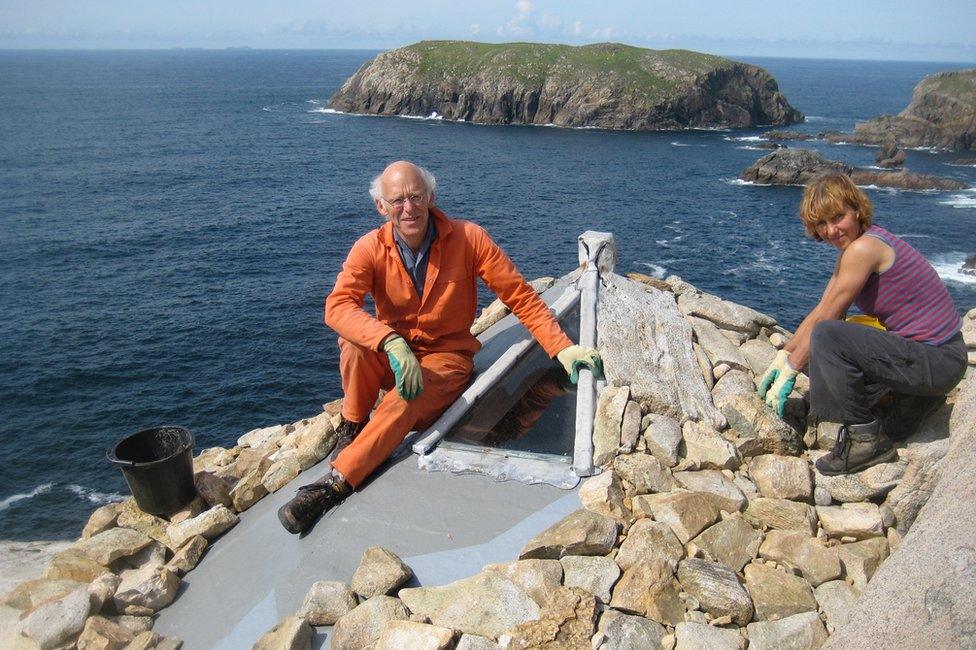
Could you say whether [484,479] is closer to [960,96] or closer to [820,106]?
[960,96]

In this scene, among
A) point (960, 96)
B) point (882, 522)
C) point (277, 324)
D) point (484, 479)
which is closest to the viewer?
point (882, 522)

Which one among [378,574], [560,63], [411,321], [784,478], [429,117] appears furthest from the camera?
[560,63]

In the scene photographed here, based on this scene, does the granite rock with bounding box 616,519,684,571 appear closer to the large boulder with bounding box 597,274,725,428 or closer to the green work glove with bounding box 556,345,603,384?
the large boulder with bounding box 597,274,725,428

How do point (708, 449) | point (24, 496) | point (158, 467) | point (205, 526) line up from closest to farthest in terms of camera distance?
point (708, 449) → point (205, 526) → point (158, 467) → point (24, 496)

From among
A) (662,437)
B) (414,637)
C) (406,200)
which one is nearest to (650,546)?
(662,437)

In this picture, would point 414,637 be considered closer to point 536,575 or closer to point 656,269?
point 536,575

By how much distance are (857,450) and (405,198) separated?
419 cm

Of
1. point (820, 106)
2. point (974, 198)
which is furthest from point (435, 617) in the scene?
point (820, 106)

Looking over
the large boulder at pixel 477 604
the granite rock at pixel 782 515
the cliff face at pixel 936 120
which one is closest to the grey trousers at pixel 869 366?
the granite rock at pixel 782 515

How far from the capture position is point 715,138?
95000mm

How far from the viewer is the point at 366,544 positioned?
5.56 m

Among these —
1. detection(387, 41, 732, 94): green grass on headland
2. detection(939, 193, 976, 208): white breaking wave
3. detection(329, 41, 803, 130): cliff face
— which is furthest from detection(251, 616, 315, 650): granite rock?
detection(387, 41, 732, 94): green grass on headland

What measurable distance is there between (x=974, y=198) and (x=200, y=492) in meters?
69.0

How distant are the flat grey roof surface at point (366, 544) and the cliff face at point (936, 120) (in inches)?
3734
